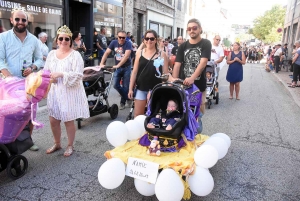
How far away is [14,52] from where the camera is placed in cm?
387

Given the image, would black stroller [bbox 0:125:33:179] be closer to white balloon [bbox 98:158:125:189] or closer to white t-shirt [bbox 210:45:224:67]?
white balloon [bbox 98:158:125:189]

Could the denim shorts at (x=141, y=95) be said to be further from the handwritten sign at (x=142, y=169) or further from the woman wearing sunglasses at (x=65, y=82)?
the handwritten sign at (x=142, y=169)

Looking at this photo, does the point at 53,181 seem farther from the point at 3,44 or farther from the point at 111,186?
the point at 3,44

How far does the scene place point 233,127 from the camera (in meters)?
5.84

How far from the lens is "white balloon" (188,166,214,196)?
2.80 metres

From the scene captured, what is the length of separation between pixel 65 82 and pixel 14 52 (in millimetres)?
919

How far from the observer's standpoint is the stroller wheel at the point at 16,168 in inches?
130

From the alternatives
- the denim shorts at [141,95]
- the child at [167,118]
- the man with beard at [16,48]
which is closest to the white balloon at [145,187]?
the child at [167,118]

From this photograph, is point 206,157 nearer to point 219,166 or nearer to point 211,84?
point 219,166

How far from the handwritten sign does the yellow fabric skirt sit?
0.06 meters

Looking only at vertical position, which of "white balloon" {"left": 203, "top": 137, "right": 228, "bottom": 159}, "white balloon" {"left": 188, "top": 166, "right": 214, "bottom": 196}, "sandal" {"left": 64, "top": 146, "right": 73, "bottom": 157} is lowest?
"sandal" {"left": 64, "top": 146, "right": 73, "bottom": 157}

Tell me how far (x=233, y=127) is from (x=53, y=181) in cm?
380

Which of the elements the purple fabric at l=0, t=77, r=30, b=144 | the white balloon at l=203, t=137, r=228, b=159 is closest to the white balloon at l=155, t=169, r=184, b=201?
the white balloon at l=203, t=137, r=228, b=159

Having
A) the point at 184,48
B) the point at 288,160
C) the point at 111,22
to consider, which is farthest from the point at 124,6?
the point at 288,160
